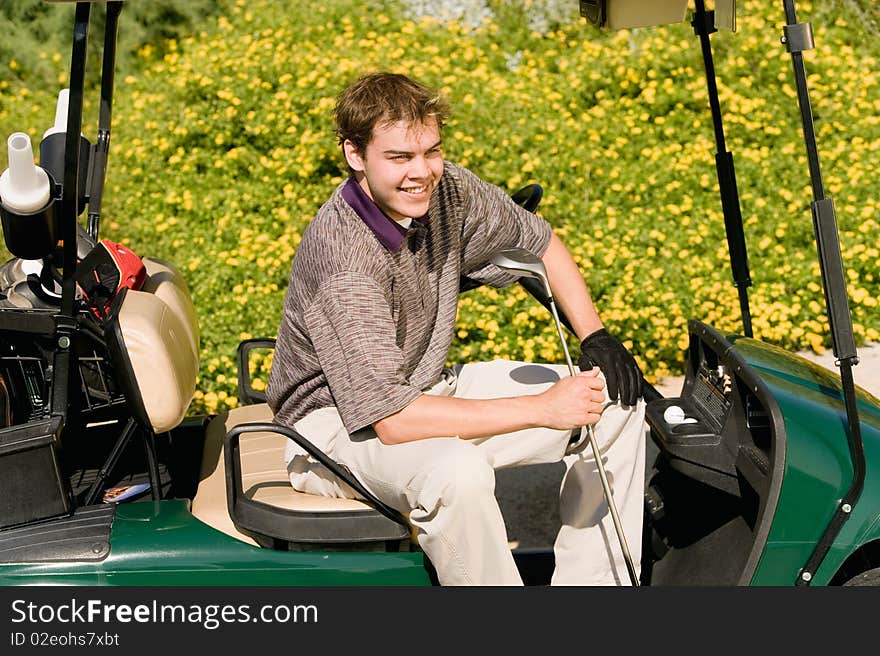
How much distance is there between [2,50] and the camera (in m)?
7.21

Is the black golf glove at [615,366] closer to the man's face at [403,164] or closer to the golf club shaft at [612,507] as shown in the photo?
the golf club shaft at [612,507]

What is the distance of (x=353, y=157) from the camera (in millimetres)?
2334

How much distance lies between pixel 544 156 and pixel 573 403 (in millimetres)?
3441

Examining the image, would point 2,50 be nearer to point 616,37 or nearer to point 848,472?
point 616,37

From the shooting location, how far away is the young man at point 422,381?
213cm

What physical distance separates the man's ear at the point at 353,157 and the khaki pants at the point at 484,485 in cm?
53

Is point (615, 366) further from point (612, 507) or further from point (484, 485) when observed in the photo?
point (484, 485)

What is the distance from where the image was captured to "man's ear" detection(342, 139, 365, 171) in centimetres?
232

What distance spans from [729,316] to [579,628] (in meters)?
2.87

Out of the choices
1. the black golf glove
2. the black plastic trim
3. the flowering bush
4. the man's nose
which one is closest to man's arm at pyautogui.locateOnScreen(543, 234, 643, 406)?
the black golf glove

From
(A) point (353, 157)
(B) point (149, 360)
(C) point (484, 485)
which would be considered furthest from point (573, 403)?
(B) point (149, 360)

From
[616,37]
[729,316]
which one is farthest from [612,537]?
[616,37]

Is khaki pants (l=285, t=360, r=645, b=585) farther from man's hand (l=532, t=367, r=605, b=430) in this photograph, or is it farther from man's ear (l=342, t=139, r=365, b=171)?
man's ear (l=342, t=139, r=365, b=171)

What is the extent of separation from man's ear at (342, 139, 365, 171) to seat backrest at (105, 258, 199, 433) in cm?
54
